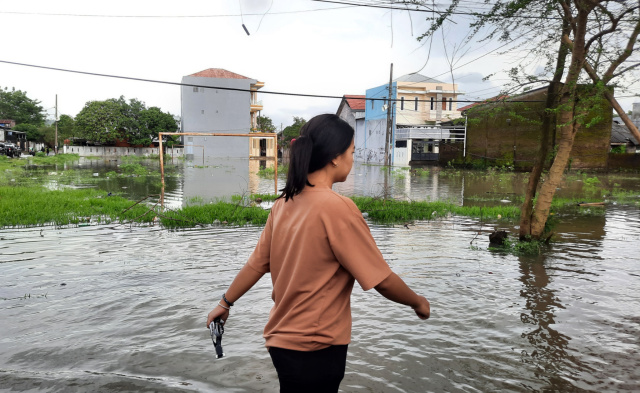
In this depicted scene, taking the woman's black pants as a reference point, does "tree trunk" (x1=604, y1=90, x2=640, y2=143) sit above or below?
above

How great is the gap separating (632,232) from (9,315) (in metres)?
11.4


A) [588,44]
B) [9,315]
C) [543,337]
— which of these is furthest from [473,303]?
[9,315]

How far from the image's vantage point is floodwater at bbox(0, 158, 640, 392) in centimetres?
366

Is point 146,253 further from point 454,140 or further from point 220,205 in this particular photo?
point 454,140

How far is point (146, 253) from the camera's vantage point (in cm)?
768

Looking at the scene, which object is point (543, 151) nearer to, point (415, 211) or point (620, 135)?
point (415, 211)

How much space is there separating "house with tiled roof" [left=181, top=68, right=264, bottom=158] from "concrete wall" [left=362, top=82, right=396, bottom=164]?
13881mm

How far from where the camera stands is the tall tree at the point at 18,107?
72875mm

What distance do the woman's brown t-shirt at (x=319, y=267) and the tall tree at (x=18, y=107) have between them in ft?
282

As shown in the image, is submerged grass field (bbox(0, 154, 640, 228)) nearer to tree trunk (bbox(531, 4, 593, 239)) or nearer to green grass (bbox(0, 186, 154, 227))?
green grass (bbox(0, 186, 154, 227))

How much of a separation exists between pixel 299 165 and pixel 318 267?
0.42 m

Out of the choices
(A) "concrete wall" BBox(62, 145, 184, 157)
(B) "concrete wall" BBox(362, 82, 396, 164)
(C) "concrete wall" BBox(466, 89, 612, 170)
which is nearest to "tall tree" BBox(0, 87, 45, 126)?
(A) "concrete wall" BBox(62, 145, 184, 157)

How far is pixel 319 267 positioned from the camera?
1.83m

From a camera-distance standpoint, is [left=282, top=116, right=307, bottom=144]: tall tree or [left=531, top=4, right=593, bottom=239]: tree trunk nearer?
[left=531, top=4, right=593, bottom=239]: tree trunk
